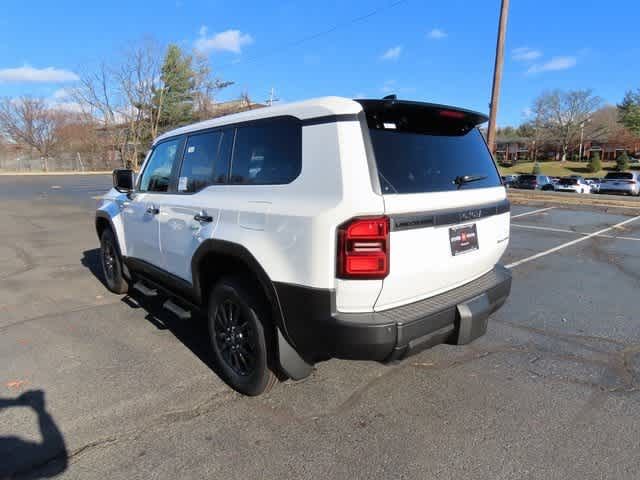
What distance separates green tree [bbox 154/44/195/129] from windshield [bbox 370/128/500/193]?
1554 inches

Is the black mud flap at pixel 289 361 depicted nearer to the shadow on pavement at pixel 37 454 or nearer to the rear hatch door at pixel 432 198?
the rear hatch door at pixel 432 198

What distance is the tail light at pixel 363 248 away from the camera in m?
2.19

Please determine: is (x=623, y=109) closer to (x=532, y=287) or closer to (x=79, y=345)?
(x=532, y=287)

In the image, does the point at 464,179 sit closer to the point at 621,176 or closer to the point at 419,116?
the point at 419,116

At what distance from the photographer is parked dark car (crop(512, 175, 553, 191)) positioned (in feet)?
99.9

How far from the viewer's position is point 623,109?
62219mm

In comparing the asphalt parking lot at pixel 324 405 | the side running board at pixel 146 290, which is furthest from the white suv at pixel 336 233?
the side running board at pixel 146 290

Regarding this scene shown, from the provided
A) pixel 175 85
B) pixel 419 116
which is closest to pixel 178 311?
pixel 419 116

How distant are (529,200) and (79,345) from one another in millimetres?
19102

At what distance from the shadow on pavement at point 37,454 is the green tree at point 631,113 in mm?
72258

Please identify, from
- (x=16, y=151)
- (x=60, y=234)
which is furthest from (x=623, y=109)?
(x=16, y=151)

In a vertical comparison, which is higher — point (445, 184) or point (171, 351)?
point (445, 184)

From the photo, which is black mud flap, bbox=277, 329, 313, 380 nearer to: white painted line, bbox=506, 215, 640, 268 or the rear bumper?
the rear bumper

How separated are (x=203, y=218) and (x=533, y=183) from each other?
32.5 metres
